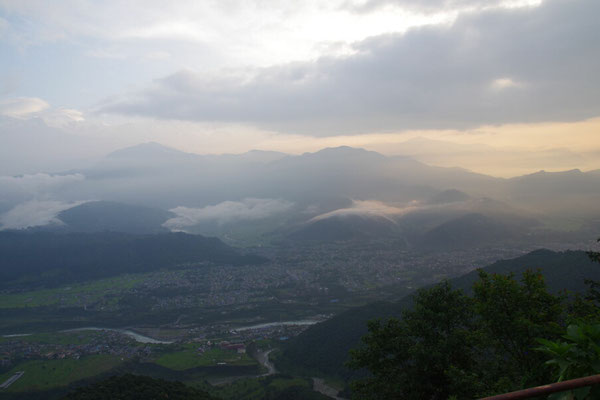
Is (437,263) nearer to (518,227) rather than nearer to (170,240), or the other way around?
(518,227)

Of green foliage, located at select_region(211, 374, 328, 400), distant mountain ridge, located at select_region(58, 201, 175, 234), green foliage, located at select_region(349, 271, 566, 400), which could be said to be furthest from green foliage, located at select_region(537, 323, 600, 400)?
distant mountain ridge, located at select_region(58, 201, 175, 234)

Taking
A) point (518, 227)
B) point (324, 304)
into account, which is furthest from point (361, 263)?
point (518, 227)

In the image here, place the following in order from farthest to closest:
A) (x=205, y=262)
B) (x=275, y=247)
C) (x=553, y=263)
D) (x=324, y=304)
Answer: (x=275, y=247)
(x=205, y=262)
(x=324, y=304)
(x=553, y=263)

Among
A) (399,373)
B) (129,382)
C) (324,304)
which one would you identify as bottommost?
(324,304)

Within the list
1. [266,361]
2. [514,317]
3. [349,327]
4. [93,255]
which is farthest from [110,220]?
[514,317]

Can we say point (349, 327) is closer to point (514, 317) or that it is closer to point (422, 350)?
point (422, 350)

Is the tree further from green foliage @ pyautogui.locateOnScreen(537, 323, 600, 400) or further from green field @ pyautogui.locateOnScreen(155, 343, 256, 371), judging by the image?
green field @ pyautogui.locateOnScreen(155, 343, 256, 371)
